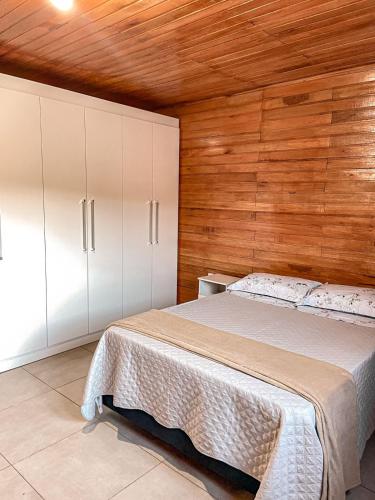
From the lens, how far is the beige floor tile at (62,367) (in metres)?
2.81

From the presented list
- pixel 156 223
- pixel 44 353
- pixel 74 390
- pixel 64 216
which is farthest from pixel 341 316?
pixel 44 353

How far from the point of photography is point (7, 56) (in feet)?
9.11

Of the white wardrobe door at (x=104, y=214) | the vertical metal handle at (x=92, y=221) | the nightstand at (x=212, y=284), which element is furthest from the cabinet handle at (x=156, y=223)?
the vertical metal handle at (x=92, y=221)

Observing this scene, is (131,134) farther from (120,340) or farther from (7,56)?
(120,340)

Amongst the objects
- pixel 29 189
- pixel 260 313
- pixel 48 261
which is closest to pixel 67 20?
pixel 29 189

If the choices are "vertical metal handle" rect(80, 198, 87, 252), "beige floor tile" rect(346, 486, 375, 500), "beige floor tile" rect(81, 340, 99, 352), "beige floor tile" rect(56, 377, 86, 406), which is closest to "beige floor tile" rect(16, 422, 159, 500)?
"beige floor tile" rect(56, 377, 86, 406)

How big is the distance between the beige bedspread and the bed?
43 mm

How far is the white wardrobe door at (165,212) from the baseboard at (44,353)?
864 mm

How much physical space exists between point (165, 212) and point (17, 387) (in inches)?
86.2

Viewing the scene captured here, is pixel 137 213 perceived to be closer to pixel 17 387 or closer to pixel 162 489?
pixel 17 387

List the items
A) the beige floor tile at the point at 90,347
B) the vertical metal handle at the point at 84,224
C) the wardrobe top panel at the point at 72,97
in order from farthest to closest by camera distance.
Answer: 1. the beige floor tile at the point at 90,347
2. the vertical metal handle at the point at 84,224
3. the wardrobe top panel at the point at 72,97

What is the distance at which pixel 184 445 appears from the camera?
75.1 inches

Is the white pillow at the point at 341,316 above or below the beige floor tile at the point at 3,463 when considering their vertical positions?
above

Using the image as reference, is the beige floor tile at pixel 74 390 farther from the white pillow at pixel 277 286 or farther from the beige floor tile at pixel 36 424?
the white pillow at pixel 277 286
